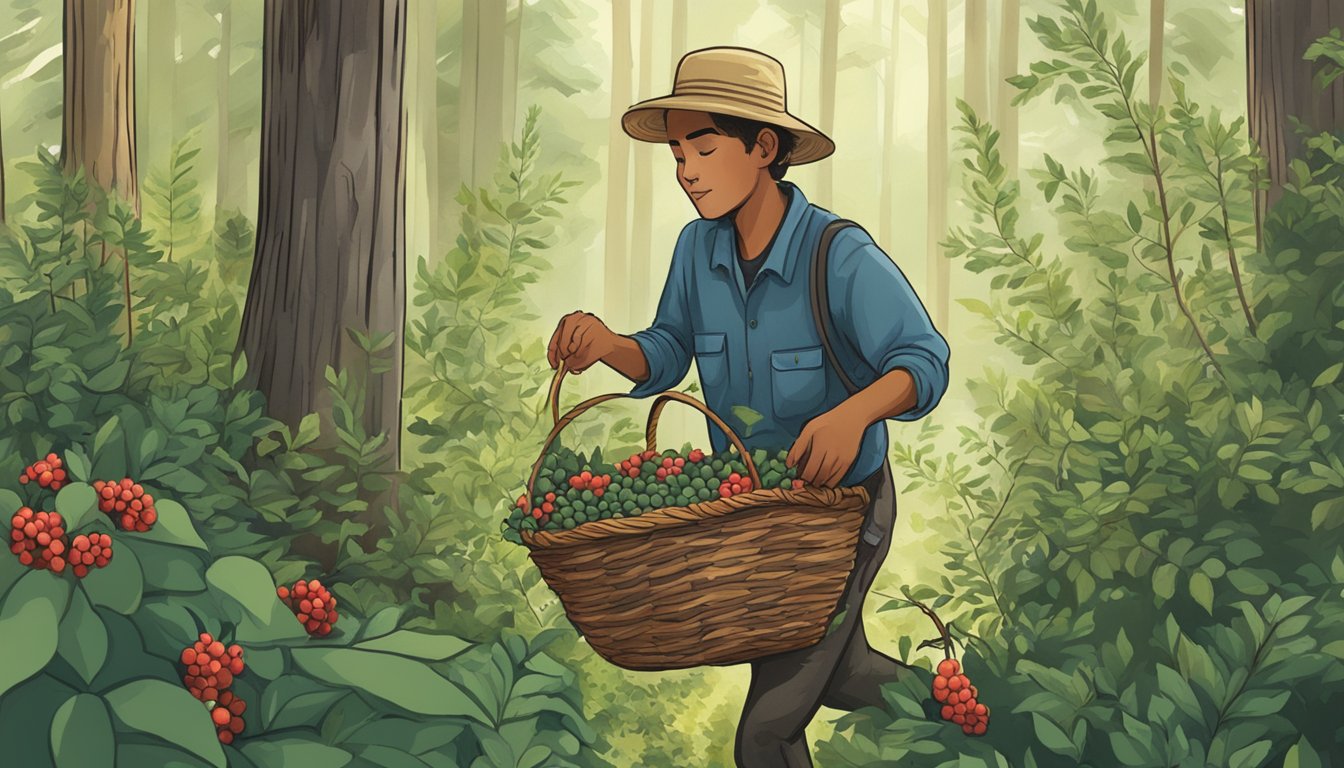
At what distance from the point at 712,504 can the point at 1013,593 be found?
2.64ft

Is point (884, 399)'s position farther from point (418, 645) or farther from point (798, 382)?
point (418, 645)

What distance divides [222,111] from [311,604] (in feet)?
4.86

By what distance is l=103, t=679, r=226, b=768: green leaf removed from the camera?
1794 millimetres

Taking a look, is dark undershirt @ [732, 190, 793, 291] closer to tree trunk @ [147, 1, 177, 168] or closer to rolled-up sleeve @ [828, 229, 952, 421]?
rolled-up sleeve @ [828, 229, 952, 421]

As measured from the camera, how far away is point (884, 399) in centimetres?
203

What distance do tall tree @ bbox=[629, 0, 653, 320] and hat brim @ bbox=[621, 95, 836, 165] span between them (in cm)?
24

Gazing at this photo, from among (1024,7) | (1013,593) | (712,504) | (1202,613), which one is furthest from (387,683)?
(1024,7)

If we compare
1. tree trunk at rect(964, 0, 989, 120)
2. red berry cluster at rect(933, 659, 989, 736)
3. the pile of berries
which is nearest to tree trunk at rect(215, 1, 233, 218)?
the pile of berries

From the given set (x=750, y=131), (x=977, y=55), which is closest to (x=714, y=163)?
(x=750, y=131)

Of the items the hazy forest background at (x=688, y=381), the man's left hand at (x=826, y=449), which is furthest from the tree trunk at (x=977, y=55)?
the man's left hand at (x=826, y=449)

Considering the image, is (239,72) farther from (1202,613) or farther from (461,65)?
(1202,613)

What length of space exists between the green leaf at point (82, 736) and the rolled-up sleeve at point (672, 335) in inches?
41.8

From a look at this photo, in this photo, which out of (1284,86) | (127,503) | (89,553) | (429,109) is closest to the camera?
(89,553)

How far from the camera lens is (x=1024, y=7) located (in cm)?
284
